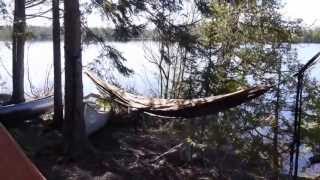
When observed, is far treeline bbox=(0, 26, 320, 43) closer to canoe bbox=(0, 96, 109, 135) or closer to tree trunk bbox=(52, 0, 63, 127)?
tree trunk bbox=(52, 0, 63, 127)

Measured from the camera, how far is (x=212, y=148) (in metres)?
7.00

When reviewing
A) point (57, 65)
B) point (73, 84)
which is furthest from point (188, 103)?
point (57, 65)

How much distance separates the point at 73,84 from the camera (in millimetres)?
6559

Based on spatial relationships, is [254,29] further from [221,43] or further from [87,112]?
[87,112]

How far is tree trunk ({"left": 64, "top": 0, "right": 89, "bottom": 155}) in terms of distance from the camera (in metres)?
6.42

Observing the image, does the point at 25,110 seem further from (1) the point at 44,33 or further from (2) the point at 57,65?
(1) the point at 44,33

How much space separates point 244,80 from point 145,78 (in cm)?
610

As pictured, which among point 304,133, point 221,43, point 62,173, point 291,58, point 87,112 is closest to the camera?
point 62,173

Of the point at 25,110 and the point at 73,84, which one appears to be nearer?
the point at 73,84

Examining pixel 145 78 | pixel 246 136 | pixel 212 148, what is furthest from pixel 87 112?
pixel 145 78

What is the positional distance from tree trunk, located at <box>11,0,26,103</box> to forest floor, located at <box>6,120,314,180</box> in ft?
7.07

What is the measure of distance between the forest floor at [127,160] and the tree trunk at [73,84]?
0.21 meters

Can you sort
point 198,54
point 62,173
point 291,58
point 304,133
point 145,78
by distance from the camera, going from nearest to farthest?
point 62,173 → point 304,133 → point 291,58 → point 198,54 → point 145,78

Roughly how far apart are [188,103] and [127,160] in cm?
129
